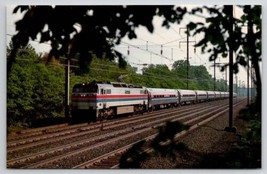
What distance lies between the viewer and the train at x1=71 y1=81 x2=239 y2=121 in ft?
16.7

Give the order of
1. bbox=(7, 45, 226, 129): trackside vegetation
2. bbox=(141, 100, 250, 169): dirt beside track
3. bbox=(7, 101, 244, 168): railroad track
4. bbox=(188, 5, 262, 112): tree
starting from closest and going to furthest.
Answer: bbox=(188, 5, 262, 112): tree → bbox=(141, 100, 250, 169): dirt beside track → bbox=(7, 101, 244, 168): railroad track → bbox=(7, 45, 226, 129): trackside vegetation

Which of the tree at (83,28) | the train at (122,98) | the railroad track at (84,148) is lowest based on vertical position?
the railroad track at (84,148)

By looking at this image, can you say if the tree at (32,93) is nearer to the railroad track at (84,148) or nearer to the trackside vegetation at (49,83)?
the trackside vegetation at (49,83)

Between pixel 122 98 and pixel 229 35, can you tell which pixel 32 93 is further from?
pixel 229 35

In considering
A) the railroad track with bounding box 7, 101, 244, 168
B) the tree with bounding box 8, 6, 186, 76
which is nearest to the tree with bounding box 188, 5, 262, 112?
the tree with bounding box 8, 6, 186, 76

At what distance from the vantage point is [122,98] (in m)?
6.68

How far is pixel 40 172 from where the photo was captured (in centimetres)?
407

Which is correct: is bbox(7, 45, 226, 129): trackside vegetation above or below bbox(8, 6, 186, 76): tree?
below

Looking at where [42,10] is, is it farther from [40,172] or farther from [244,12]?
[40,172]

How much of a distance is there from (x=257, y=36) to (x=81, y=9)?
1110 mm

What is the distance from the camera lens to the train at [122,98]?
16.7ft

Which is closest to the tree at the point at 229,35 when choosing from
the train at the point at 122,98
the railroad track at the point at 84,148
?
the railroad track at the point at 84,148

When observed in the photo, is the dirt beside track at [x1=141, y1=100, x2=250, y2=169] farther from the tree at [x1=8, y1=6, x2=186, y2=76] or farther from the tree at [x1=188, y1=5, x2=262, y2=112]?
the tree at [x1=8, y1=6, x2=186, y2=76]

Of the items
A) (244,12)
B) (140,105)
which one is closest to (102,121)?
(140,105)
